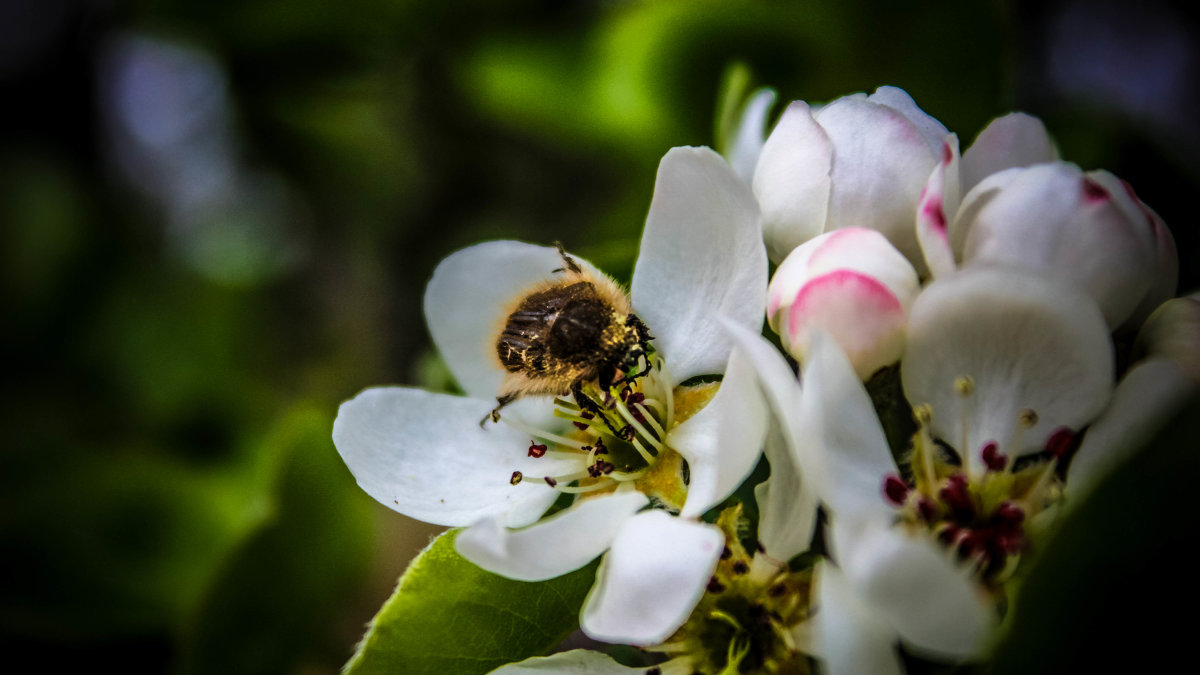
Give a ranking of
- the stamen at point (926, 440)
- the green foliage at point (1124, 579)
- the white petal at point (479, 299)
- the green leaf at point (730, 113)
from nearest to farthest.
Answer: the green foliage at point (1124, 579), the stamen at point (926, 440), the white petal at point (479, 299), the green leaf at point (730, 113)

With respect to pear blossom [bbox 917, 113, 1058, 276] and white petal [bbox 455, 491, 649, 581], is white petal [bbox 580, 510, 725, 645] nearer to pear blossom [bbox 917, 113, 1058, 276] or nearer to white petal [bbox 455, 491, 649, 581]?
white petal [bbox 455, 491, 649, 581]

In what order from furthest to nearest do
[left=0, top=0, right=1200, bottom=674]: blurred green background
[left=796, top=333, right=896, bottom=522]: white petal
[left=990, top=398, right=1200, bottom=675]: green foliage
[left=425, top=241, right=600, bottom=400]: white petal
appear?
1. [left=0, top=0, right=1200, bottom=674]: blurred green background
2. [left=425, top=241, right=600, bottom=400]: white petal
3. [left=796, top=333, right=896, bottom=522]: white petal
4. [left=990, top=398, right=1200, bottom=675]: green foliage

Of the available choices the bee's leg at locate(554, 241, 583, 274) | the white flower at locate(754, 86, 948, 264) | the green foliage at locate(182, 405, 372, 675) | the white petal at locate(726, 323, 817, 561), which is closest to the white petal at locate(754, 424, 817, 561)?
the white petal at locate(726, 323, 817, 561)

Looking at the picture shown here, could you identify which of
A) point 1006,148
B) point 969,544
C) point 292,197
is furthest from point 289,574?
point 292,197

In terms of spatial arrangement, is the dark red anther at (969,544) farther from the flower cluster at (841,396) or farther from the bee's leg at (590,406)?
the bee's leg at (590,406)

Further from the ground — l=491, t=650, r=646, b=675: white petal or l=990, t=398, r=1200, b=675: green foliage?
l=990, t=398, r=1200, b=675: green foliage

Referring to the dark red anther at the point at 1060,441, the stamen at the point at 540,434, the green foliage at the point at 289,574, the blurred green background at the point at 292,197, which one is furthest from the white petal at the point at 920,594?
the green foliage at the point at 289,574
